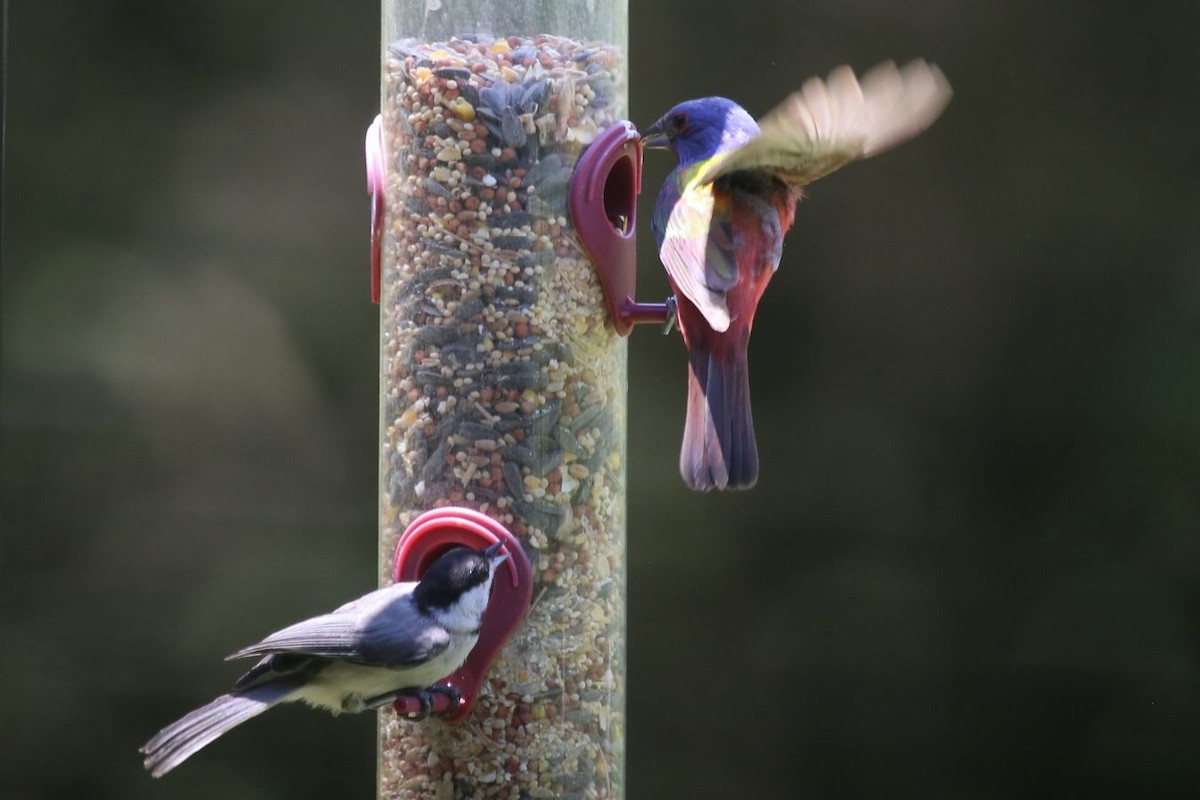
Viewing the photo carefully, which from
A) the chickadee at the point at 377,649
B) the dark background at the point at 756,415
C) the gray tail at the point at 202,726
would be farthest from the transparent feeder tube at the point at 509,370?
the dark background at the point at 756,415

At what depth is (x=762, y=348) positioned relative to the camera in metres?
6.56

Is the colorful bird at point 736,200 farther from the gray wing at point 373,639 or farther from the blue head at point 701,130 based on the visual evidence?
the gray wing at point 373,639

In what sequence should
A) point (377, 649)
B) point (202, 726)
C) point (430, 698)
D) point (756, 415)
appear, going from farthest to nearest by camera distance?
point (756, 415), point (430, 698), point (377, 649), point (202, 726)

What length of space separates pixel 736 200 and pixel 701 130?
0.67 ft

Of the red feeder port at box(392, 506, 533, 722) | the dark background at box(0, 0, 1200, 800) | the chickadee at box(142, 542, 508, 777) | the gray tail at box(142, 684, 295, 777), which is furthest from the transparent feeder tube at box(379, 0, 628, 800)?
the dark background at box(0, 0, 1200, 800)

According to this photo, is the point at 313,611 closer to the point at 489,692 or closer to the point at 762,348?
the point at 762,348

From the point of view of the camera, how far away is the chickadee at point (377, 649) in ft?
9.91

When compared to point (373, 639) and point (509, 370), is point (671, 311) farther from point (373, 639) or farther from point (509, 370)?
point (373, 639)

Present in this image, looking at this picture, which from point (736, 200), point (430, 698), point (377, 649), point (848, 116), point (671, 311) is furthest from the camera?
point (736, 200)

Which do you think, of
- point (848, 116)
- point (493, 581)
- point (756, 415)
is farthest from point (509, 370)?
point (756, 415)

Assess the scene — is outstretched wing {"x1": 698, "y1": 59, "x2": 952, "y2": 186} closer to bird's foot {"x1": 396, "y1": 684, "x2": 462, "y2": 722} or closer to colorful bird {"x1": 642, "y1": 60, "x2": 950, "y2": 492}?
colorful bird {"x1": 642, "y1": 60, "x2": 950, "y2": 492}

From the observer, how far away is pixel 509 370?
10.9 ft

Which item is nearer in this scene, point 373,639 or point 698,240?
point 373,639

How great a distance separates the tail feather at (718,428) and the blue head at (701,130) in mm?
506
